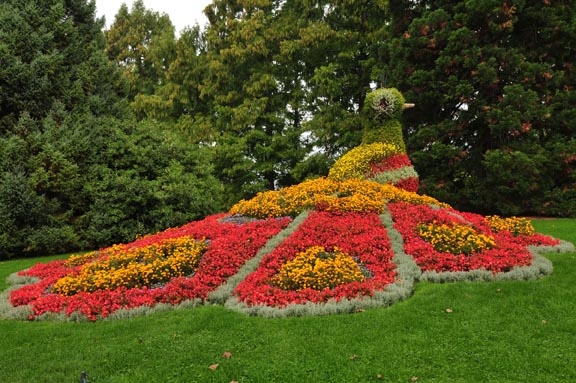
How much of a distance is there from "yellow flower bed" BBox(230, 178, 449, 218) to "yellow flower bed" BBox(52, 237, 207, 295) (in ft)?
8.28

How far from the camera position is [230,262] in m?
8.25

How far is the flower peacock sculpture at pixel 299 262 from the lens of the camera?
678 cm

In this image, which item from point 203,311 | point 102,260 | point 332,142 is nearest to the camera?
point 203,311

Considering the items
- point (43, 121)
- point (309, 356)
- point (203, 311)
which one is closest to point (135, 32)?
point (43, 121)

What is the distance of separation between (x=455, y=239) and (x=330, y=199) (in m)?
3.38

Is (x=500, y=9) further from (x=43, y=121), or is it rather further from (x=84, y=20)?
(x=43, y=121)

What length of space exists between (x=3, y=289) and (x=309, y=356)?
23.7 feet

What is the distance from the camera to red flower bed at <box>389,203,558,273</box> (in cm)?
776

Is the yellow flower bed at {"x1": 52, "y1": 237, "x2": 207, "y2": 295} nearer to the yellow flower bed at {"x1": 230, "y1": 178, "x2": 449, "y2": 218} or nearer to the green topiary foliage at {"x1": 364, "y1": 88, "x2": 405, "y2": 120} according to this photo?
the yellow flower bed at {"x1": 230, "y1": 178, "x2": 449, "y2": 218}

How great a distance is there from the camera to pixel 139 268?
26.0 feet

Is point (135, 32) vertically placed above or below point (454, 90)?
above

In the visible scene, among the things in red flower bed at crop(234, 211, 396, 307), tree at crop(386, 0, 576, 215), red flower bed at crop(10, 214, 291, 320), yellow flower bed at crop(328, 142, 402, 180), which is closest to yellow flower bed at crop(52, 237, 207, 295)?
red flower bed at crop(10, 214, 291, 320)

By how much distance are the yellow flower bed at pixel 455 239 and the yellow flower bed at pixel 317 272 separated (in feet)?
6.80

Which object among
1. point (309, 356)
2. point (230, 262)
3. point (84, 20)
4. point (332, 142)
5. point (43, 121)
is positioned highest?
point (84, 20)
